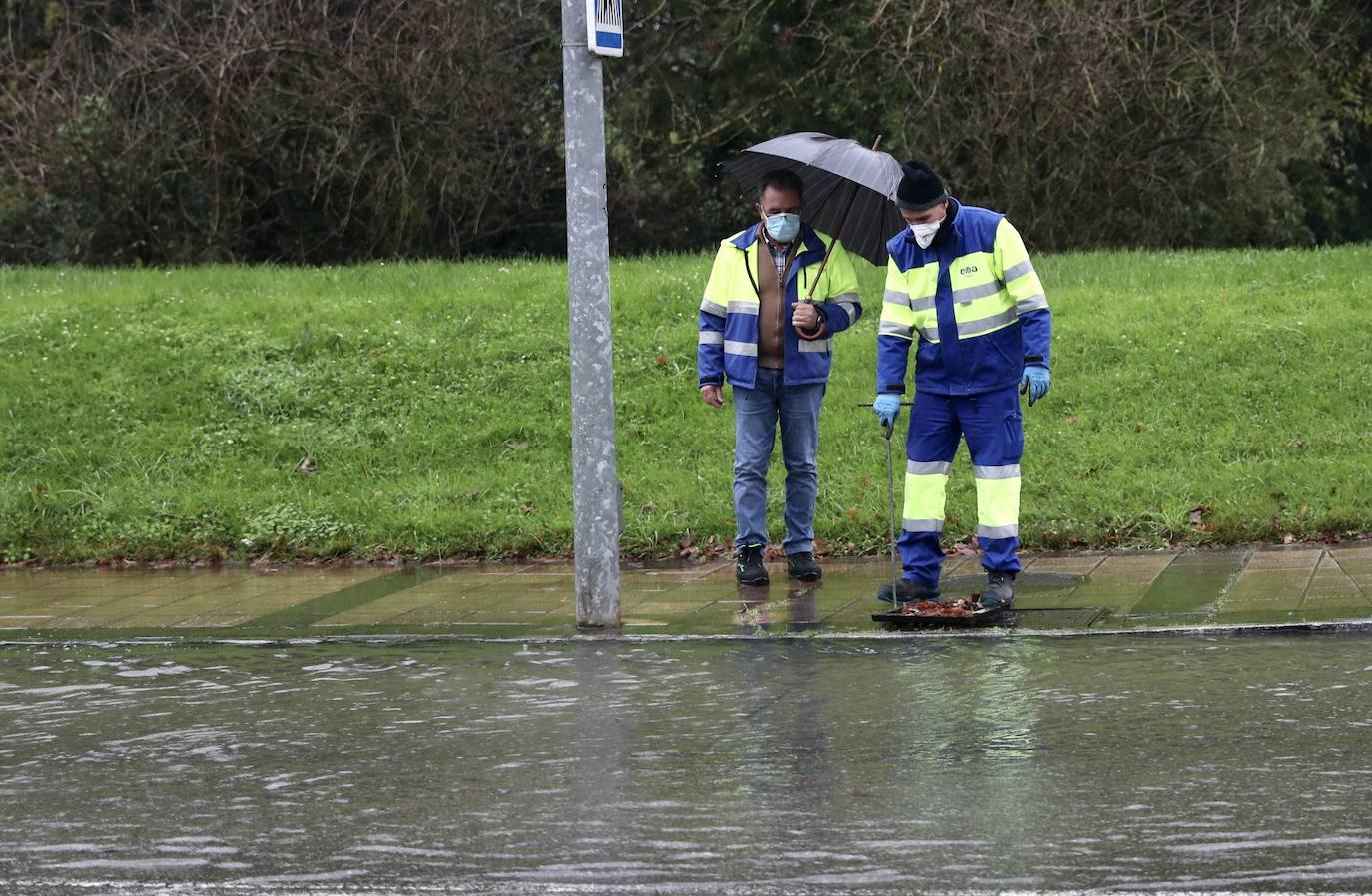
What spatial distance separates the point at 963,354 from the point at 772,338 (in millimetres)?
1322

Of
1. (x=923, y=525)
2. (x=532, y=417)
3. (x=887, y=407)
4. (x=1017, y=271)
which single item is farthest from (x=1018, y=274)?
(x=532, y=417)

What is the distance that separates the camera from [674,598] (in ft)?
30.3

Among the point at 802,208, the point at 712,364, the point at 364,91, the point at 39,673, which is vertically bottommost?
the point at 39,673

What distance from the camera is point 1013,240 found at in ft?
27.6

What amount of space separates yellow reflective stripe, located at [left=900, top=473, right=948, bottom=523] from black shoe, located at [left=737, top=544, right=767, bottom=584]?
1.07m

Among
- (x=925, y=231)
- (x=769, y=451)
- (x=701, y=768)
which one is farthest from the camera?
(x=769, y=451)

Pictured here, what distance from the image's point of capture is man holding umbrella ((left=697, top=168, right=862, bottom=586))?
31.1 feet

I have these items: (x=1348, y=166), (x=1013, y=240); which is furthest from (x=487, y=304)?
(x=1348, y=166)

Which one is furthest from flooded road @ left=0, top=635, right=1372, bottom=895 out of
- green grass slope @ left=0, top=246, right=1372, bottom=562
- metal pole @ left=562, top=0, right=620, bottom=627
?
green grass slope @ left=0, top=246, right=1372, bottom=562

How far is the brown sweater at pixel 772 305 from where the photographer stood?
31.3ft

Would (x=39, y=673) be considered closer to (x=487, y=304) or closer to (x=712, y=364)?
(x=712, y=364)

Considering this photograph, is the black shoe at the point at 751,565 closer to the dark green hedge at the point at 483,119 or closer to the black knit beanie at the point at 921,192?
the black knit beanie at the point at 921,192

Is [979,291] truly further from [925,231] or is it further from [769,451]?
[769,451]

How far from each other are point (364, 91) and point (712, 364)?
10.7 m
